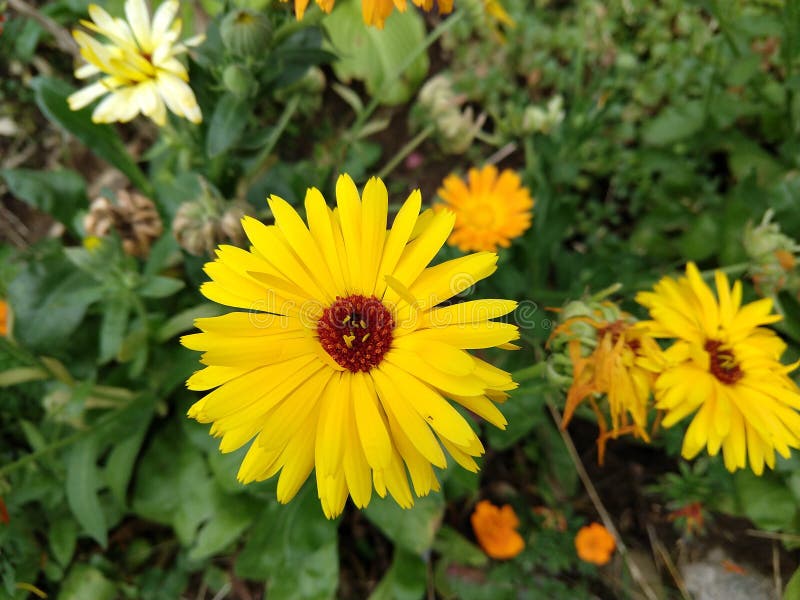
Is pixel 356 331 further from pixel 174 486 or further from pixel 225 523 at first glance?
pixel 174 486

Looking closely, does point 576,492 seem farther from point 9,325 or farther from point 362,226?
point 9,325

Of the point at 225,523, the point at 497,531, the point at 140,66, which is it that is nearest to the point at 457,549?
the point at 497,531

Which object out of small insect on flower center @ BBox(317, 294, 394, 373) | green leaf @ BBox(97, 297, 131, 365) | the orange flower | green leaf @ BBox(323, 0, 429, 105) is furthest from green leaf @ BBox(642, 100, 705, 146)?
the orange flower

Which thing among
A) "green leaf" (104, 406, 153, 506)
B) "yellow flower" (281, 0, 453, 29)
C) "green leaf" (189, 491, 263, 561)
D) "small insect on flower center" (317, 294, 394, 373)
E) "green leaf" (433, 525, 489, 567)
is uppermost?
"yellow flower" (281, 0, 453, 29)

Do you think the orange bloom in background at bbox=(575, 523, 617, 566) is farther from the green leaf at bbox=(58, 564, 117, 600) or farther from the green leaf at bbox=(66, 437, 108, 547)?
the green leaf at bbox=(58, 564, 117, 600)

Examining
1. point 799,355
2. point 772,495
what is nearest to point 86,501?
point 772,495

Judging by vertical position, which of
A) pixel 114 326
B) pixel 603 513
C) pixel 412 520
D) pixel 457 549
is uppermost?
pixel 114 326

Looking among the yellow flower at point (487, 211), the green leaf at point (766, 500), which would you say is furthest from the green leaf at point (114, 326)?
the green leaf at point (766, 500)
